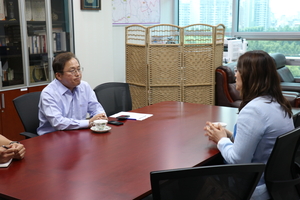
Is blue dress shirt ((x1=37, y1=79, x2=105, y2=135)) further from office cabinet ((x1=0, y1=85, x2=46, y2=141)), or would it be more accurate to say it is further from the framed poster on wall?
the framed poster on wall

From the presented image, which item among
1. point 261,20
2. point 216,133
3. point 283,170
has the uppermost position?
point 261,20

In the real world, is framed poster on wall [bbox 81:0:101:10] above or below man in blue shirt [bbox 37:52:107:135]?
above

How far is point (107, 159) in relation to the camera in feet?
6.56

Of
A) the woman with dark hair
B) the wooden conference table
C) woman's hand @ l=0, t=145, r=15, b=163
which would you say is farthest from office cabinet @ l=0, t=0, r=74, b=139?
the woman with dark hair

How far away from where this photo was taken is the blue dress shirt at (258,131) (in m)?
1.85

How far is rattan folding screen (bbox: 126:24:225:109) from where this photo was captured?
5.11 m

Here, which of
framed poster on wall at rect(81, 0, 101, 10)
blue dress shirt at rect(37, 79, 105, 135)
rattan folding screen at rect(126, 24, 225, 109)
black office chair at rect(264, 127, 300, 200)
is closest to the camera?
black office chair at rect(264, 127, 300, 200)

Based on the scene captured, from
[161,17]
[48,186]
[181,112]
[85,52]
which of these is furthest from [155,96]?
[48,186]

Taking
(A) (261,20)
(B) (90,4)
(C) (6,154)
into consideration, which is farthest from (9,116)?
(A) (261,20)

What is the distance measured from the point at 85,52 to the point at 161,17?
289cm

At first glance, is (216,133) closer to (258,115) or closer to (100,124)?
(258,115)

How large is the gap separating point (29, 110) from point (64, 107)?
28 cm

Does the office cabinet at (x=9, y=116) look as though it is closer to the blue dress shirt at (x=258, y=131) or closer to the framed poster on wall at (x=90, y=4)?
Answer: the framed poster on wall at (x=90, y=4)

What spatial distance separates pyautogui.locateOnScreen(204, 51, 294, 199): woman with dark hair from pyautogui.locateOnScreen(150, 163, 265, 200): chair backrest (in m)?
0.47
